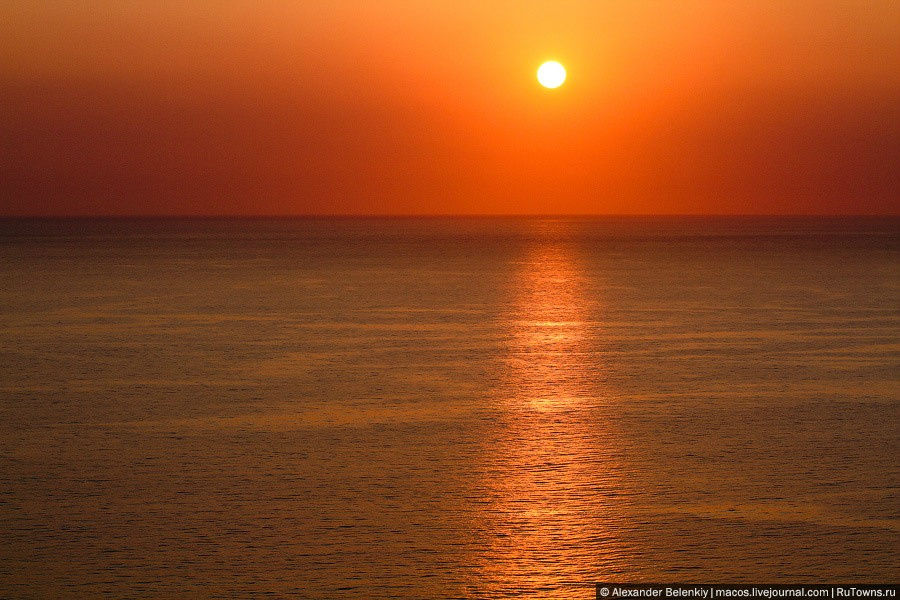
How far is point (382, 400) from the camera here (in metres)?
14.1

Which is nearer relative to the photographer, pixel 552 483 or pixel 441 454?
pixel 552 483

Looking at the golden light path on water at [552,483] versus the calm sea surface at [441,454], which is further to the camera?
the calm sea surface at [441,454]

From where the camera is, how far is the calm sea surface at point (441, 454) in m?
7.75

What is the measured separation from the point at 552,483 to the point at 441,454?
1469mm

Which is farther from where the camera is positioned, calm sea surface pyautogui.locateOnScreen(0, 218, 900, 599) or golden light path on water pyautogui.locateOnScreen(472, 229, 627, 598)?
calm sea surface pyautogui.locateOnScreen(0, 218, 900, 599)

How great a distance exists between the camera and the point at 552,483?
9.82 metres

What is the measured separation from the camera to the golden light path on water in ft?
25.0

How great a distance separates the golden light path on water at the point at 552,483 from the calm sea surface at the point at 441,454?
0.11ft

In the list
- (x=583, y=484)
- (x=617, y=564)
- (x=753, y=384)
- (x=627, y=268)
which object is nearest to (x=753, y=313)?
(x=753, y=384)

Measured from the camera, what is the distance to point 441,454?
36.0ft

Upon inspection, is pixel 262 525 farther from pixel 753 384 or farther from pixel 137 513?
pixel 753 384

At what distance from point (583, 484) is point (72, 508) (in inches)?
154

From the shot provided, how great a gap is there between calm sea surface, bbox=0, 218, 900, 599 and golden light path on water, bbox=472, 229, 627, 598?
34 mm

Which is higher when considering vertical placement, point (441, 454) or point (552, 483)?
point (441, 454)
